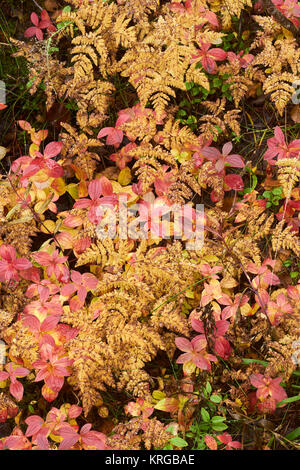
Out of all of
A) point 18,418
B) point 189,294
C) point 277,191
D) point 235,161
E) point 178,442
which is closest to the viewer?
point 178,442

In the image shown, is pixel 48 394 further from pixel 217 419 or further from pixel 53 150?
pixel 53 150

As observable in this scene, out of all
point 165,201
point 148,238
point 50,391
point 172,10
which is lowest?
point 50,391

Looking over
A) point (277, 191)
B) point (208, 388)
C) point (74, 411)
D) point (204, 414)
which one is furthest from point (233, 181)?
point (74, 411)

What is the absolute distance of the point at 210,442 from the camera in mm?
2250

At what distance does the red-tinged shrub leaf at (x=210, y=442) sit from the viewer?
2.24 meters

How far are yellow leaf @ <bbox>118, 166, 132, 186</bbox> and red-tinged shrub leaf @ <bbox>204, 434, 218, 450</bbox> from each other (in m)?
1.56

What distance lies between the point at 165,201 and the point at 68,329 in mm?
937

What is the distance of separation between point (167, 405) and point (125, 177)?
140 cm

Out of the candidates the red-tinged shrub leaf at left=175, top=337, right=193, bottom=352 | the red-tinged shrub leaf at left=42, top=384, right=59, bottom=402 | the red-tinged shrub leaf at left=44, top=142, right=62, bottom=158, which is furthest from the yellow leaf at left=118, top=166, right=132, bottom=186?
the red-tinged shrub leaf at left=42, top=384, right=59, bottom=402

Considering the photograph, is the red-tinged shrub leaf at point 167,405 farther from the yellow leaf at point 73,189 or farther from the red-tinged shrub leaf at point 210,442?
the yellow leaf at point 73,189

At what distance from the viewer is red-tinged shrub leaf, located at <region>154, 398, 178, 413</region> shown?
2.39 m
